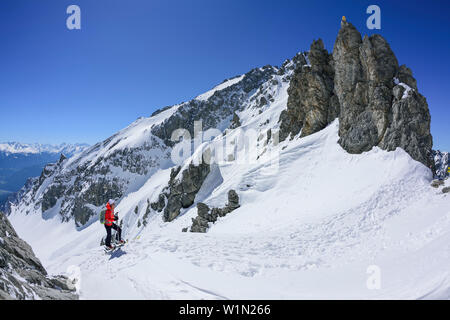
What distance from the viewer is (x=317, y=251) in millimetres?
11398

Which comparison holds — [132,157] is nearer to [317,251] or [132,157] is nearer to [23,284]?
[317,251]

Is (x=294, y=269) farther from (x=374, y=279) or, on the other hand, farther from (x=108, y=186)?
(x=108, y=186)

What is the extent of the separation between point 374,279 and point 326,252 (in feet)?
9.73

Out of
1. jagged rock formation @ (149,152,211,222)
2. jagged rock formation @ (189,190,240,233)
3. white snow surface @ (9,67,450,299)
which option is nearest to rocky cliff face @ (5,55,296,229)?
jagged rock formation @ (149,152,211,222)

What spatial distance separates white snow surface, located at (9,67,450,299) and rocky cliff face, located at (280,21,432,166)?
2204 millimetres

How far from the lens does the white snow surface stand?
302 inches

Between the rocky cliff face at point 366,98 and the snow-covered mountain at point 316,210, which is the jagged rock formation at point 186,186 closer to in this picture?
the snow-covered mountain at point 316,210

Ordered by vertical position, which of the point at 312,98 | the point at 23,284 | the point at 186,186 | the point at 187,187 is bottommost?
the point at 23,284

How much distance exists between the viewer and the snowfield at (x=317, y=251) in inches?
302

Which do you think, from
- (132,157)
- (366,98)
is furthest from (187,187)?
(132,157)

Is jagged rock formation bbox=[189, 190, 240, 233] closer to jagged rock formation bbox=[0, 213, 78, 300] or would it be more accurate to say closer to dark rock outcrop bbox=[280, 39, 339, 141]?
dark rock outcrop bbox=[280, 39, 339, 141]

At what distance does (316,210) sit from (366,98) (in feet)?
61.3

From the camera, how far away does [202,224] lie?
29.0 metres

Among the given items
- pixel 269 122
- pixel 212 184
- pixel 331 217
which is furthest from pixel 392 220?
pixel 269 122
